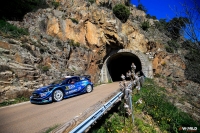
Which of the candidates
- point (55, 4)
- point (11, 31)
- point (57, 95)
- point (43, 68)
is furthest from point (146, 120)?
point (55, 4)

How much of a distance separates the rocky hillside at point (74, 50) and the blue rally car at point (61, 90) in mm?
2396

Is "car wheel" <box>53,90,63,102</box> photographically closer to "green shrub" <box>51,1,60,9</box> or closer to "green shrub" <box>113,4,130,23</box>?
"green shrub" <box>51,1,60,9</box>

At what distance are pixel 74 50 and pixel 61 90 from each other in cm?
1190

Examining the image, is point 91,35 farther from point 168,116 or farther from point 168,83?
point 168,116

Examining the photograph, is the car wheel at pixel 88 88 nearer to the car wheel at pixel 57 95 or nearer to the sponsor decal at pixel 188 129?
the car wheel at pixel 57 95

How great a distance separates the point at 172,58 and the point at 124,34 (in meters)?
10.3

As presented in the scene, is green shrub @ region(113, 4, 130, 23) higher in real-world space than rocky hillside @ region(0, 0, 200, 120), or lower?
higher

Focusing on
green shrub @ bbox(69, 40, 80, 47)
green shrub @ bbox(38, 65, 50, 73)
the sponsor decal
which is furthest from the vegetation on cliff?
green shrub @ bbox(69, 40, 80, 47)

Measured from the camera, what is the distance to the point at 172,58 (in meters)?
26.5

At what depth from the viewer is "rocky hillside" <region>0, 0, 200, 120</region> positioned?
440 inches

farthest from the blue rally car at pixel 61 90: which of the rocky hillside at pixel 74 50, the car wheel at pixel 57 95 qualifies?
the rocky hillside at pixel 74 50

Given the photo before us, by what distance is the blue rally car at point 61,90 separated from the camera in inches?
322

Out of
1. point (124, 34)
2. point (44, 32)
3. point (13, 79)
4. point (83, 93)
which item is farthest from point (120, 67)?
point (13, 79)

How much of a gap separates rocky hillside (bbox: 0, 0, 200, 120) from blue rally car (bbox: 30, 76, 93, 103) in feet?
7.86
